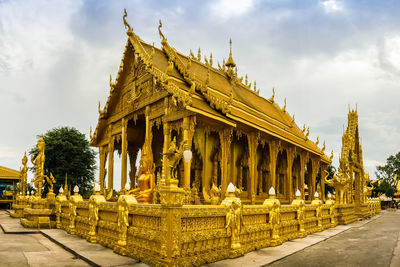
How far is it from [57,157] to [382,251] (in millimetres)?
28087

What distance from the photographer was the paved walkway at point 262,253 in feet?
24.4

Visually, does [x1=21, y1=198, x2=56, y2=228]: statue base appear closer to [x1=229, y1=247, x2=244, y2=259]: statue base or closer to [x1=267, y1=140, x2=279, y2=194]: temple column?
[x1=267, y1=140, x2=279, y2=194]: temple column

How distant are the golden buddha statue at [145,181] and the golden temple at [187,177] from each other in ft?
0.12

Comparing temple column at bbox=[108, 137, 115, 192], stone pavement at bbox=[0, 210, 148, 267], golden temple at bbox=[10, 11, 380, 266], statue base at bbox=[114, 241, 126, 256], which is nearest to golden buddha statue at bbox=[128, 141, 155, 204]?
golden temple at bbox=[10, 11, 380, 266]

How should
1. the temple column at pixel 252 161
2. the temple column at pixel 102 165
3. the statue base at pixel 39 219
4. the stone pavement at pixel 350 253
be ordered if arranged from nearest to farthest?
the stone pavement at pixel 350 253, the temple column at pixel 252 161, the statue base at pixel 39 219, the temple column at pixel 102 165

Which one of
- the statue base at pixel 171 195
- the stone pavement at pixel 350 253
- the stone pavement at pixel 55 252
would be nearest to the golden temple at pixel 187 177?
the statue base at pixel 171 195

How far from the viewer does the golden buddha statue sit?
11.7 m

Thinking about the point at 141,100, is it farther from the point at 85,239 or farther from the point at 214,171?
the point at 85,239

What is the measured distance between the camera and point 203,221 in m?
7.12

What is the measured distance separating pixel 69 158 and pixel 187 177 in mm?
24186

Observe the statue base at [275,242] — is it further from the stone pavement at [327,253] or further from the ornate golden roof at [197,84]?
the ornate golden roof at [197,84]

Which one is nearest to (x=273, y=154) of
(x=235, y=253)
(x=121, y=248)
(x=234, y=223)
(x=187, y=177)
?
(x=187, y=177)

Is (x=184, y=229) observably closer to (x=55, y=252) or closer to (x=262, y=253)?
(x=262, y=253)

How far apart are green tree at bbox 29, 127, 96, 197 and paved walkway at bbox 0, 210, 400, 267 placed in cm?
1990
